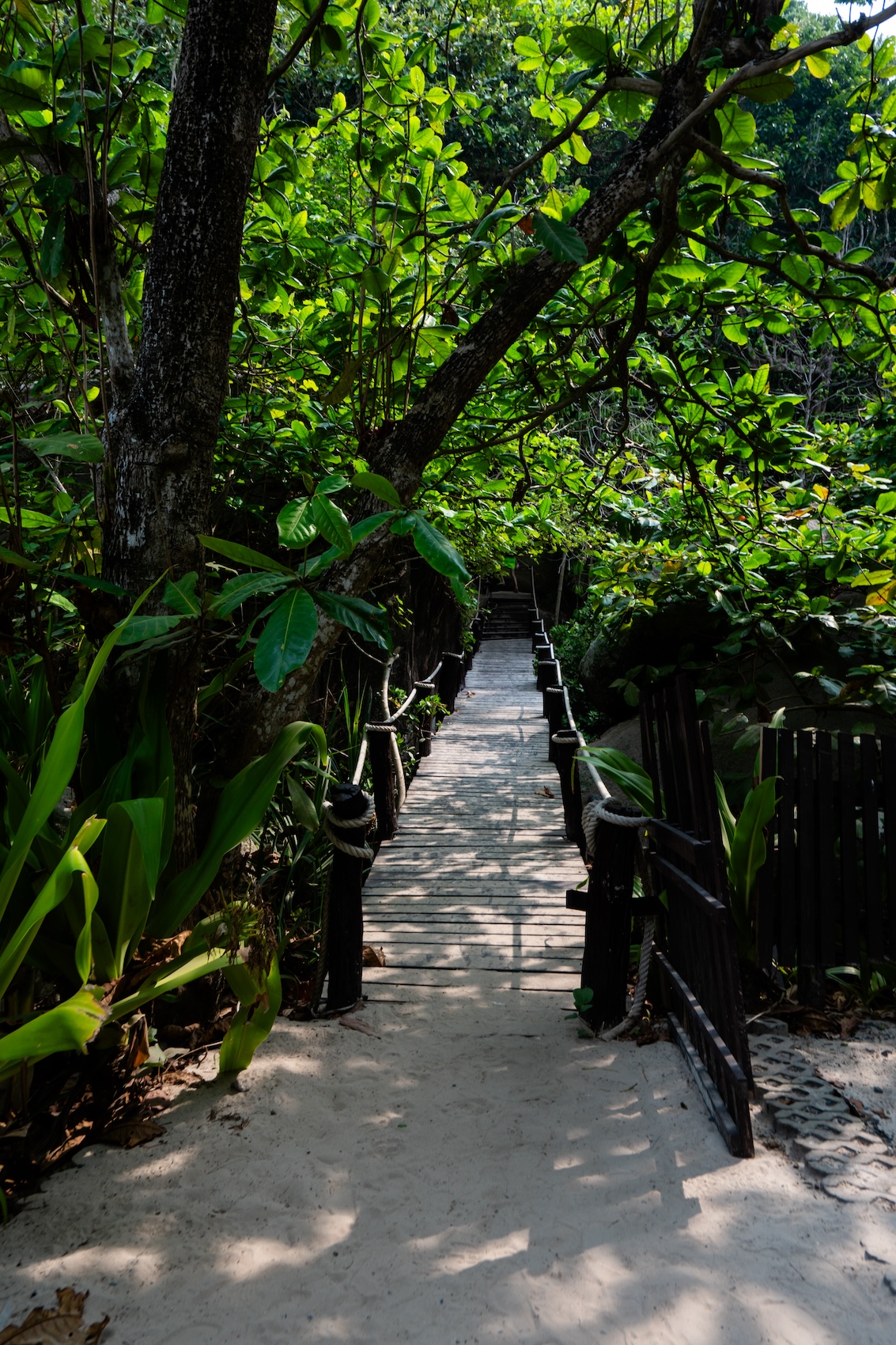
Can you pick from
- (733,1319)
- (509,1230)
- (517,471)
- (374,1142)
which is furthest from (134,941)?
(517,471)

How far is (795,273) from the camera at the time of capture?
2.62 m

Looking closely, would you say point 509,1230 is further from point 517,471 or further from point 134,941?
point 517,471

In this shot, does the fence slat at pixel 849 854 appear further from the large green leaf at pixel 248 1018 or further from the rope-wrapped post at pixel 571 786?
the large green leaf at pixel 248 1018

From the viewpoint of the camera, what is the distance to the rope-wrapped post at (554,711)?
8.02m

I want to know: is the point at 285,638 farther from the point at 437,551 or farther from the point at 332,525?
the point at 437,551

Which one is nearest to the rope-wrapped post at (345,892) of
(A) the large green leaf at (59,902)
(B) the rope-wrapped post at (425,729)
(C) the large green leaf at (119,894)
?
(C) the large green leaf at (119,894)

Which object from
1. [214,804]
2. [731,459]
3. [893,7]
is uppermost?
[893,7]

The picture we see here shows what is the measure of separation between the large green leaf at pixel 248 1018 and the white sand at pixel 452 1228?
3.5 inches

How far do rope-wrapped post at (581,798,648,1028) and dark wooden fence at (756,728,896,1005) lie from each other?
553 millimetres

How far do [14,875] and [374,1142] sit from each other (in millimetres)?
1298

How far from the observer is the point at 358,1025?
3121 millimetres

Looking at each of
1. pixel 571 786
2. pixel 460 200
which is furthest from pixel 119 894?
pixel 571 786

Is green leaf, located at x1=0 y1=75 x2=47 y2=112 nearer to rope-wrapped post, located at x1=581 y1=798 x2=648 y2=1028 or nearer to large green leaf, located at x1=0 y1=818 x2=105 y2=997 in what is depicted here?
large green leaf, located at x1=0 y1=818 x2=105 y2=997

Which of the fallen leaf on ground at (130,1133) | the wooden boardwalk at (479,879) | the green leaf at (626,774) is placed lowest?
the wooden boardwalk at (479,879)
